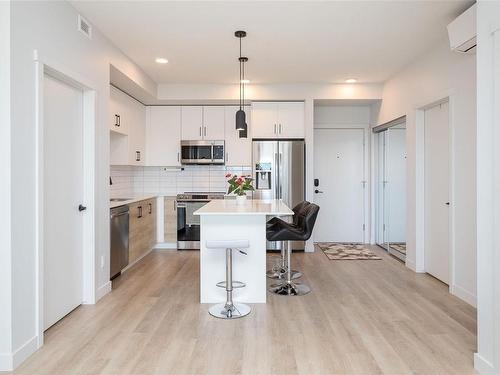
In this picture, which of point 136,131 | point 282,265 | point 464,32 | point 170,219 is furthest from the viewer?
point 170,219

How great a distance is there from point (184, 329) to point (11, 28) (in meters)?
2.36

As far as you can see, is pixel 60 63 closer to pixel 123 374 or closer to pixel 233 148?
pixel 123 374

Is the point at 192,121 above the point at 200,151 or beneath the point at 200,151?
above

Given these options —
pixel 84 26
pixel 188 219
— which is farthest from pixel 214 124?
pixel 84 26

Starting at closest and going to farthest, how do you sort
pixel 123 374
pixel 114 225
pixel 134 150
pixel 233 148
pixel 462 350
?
pixel 123 374 < pixel 462 350 < pixel 114 225 < pixel 134 150 < pixel 233 148

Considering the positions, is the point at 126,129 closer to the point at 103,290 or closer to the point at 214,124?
the point at 214,124

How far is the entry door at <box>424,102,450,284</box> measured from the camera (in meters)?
3.97

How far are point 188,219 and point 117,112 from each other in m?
1.97

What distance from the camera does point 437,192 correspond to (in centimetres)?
416

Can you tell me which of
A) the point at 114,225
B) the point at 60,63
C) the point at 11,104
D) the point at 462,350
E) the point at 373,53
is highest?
the point at 373,53

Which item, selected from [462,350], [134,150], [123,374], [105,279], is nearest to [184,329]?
[123,374]

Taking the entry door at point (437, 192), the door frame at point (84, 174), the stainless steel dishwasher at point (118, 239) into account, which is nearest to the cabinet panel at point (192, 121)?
the stainless steel dishwasher at point (118, 239)

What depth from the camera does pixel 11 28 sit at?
7.45 ft

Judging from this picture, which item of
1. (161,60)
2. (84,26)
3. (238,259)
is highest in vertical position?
(161,60)
